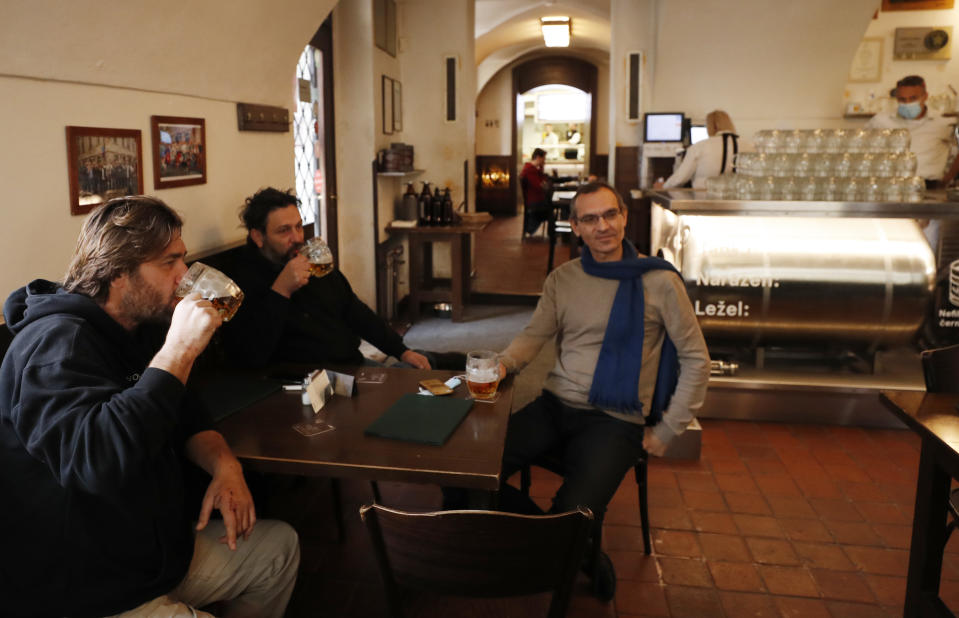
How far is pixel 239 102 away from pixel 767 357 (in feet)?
10.7

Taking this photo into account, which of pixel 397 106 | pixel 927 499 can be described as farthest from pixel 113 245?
pixel 397 106

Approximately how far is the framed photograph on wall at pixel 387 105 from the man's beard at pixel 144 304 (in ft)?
15.3

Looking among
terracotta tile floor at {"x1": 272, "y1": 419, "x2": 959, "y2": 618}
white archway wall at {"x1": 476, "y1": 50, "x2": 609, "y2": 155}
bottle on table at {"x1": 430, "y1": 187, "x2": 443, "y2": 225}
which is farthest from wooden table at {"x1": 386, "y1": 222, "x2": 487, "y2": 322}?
white archway wall at {"x1": 476, "y1": 50, "x2": 609, "y2": 155}

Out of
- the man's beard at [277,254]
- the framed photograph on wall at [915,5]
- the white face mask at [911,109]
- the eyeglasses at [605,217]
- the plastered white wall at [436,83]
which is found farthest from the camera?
the framed photograph on wall at [915,5]

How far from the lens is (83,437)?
1339 millimetres

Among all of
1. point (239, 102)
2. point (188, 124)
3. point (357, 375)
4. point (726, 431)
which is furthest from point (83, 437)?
point (726, 431)

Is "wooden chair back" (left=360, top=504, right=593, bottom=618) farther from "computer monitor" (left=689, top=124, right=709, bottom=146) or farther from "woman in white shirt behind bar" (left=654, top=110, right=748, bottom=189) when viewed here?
"computer monitor" (left=689, top=124, right=709, bottom=146)

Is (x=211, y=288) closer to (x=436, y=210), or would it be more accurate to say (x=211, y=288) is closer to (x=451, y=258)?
(x=436, y=210)

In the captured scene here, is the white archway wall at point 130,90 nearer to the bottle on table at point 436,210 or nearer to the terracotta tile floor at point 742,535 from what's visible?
the terracotta tile floor at point 742,535

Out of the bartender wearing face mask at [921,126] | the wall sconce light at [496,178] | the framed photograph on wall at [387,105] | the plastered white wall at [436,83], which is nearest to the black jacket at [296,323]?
the framed photograph on wall at [387,105]

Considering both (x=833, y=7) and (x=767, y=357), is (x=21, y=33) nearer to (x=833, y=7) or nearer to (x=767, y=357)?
(x=767, y=357)

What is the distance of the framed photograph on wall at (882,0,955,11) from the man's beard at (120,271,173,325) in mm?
8120

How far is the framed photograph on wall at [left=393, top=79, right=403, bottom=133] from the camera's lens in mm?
6426

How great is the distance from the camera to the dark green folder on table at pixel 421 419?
182 centimetres
